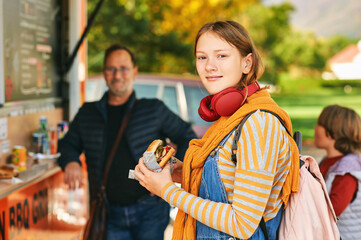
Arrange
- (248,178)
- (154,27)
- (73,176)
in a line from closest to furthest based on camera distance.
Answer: (248,178)
(73,176)
(154,27)

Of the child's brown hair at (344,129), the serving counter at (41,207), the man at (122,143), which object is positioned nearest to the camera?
the child's brown hair at (344,129)

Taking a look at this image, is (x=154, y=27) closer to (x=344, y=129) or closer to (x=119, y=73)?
(x=119, y=73)

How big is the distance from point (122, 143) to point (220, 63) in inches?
66.6

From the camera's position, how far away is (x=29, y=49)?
3650 mm

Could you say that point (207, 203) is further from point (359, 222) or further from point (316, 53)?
point (316, 53)

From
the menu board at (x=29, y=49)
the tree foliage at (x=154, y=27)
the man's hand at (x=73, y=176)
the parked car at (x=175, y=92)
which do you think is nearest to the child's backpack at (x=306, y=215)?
the man's hand at (x=73, y=176)

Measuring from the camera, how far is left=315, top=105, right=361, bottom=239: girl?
250 centimetres

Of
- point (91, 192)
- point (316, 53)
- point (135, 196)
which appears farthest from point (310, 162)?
point (316, 53)

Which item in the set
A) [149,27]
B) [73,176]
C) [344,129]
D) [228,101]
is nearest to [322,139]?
[344,129]

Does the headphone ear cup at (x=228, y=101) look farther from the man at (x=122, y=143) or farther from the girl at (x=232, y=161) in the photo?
the man at (x=122, y=143)

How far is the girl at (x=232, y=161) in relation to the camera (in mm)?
1409

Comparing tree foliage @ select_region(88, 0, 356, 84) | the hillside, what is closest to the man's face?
tree foliage @ select_region(88, 0, 356, 84)

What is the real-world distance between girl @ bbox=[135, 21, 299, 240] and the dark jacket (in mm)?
1445

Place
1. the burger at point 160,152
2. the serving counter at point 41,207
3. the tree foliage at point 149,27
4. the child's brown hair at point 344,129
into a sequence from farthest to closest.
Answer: the tree foliage at point 149,27
the serving counter at point 41,207
the child's brown hair at point 344,129
the burger at point 160,152
